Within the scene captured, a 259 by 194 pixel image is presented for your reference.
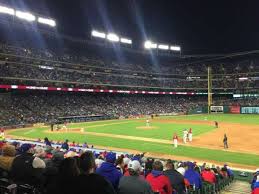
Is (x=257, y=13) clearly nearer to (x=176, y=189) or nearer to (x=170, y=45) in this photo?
(x=170, y=45)

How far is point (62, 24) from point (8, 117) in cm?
2998

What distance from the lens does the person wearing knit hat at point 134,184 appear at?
16.7 feet

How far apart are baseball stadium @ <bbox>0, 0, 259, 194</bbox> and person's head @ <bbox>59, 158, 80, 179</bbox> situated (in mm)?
18

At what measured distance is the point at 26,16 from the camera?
60.8m

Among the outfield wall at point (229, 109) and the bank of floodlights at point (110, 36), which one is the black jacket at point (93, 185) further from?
the outfield wall at point (229, 109)

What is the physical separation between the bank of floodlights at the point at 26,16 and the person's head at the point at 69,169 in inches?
2378

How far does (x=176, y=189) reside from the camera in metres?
7.06

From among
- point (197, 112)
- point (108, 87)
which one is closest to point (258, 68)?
point (197, 112)

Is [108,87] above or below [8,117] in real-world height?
above

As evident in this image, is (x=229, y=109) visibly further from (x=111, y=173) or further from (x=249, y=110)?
(x=111, y=173)

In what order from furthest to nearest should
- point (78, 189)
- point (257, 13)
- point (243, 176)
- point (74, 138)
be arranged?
point (257, 13) < point (74, 138) < point (243, 176) < point (78, 189)

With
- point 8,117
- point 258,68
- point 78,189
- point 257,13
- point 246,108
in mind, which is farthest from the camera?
point 258,68

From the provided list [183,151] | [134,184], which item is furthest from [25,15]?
[134,184]

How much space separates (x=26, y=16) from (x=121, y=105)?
32494 mm
